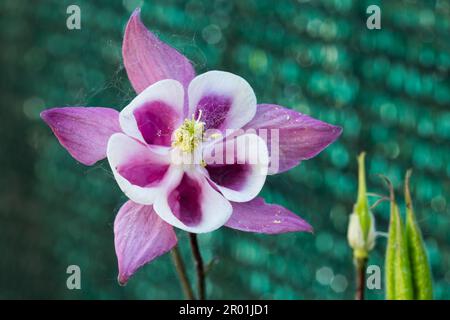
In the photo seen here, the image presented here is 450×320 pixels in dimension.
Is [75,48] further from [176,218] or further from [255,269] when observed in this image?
[176,218]

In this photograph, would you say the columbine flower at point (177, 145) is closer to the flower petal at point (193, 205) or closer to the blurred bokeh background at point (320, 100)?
the flower petal at point (193, 205)

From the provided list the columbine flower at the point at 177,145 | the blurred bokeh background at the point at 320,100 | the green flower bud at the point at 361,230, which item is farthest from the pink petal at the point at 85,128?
the blurred bokeh background at the point at 320,100

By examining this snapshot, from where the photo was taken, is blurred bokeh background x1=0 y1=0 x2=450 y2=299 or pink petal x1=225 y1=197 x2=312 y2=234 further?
blurred bokeh background x1=0 y1=0 x2=450 y2=299

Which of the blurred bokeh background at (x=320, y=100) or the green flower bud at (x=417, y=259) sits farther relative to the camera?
the blurred bokeh background at (x=320, y=100)

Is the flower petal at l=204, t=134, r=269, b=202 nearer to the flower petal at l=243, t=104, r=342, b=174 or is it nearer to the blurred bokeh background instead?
the flower petal at l=243, t=104, r=342, b=174

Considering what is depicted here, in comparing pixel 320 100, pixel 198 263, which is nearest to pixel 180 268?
pixel 198 263

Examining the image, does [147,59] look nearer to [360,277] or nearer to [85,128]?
[85,128]

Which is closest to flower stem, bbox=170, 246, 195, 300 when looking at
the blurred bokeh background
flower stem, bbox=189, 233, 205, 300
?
flower stem, bbox=189, 233, 205, 300
